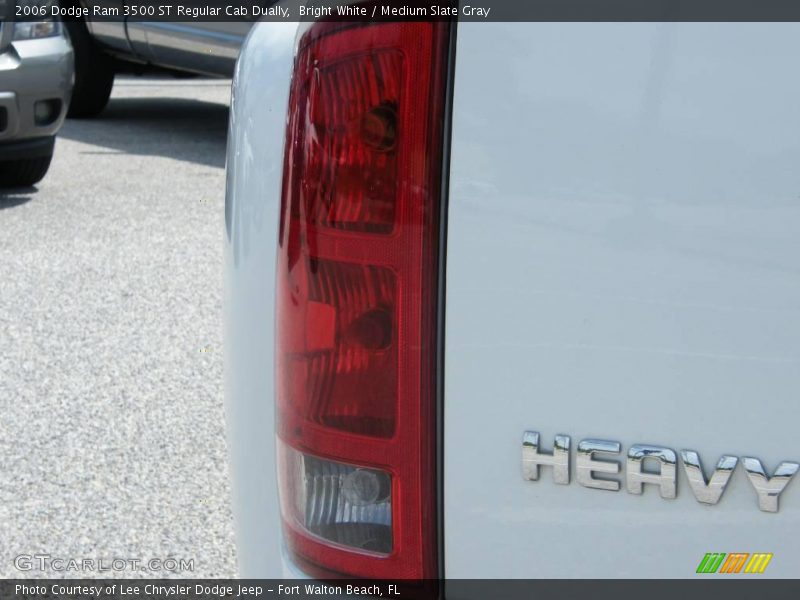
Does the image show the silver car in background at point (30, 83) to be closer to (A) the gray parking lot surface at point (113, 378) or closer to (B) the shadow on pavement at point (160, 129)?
(A) the gray parking lot surface at point (113, 378)

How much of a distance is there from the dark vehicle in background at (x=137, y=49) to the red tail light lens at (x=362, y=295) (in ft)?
21.9

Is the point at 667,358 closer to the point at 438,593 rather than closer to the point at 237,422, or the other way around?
the point at 438,593

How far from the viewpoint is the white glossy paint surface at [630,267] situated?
1.01m

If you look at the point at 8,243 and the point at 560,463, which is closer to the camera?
the point at 560,463

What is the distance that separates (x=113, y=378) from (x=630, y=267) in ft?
9.99

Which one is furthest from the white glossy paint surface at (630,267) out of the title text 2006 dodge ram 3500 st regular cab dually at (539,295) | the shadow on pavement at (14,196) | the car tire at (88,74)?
the car tire at (88,74)

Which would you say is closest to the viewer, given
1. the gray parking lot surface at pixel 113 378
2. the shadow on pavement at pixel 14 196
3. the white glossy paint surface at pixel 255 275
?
the white glossy paint surface at pixel 255 275

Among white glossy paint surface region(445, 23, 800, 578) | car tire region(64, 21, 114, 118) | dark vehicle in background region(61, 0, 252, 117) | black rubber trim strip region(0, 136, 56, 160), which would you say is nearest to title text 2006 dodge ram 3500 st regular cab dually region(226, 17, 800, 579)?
white glossy paint surface region(445, 23, 800, 578)

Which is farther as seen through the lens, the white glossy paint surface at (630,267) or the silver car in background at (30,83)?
the silver car in background at (30,83)

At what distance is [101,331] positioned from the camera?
4.37m

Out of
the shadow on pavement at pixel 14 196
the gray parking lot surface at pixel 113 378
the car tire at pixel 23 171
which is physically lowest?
the gray parking lot surface at pixel 113 378

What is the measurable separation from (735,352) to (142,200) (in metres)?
6.21

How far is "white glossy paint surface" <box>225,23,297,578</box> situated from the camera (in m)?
1.27

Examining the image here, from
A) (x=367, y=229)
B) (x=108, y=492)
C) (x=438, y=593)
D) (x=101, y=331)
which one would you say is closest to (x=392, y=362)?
(x=367, y=229)
